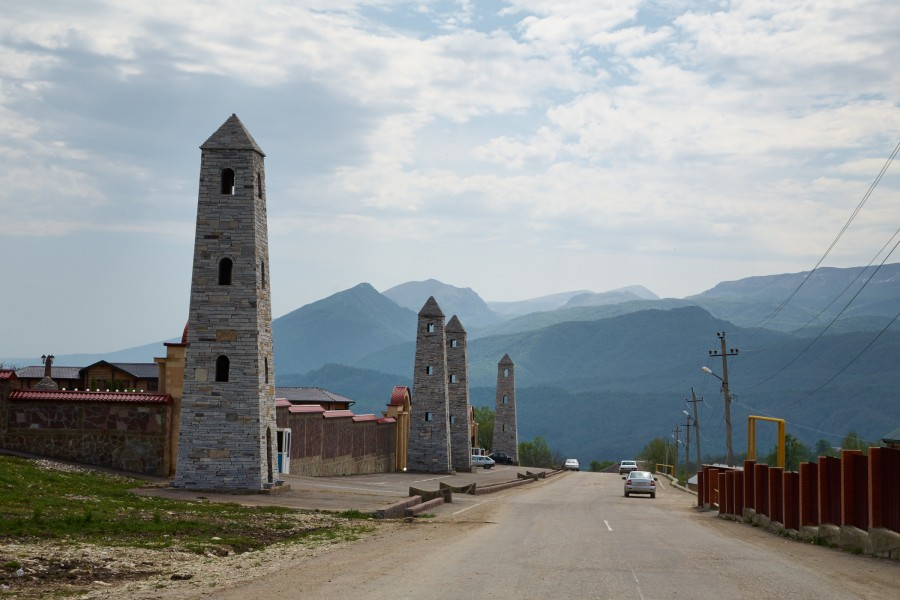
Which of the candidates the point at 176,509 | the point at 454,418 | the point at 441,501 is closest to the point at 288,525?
the point at 176,509

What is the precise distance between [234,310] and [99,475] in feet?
20.0

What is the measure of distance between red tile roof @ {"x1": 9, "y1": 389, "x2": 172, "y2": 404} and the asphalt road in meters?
9.89

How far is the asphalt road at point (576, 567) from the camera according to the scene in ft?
44.1

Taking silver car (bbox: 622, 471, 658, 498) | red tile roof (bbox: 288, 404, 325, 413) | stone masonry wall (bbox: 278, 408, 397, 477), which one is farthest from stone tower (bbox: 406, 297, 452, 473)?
red tile roof (bbox: 288, 404, 325, 413)

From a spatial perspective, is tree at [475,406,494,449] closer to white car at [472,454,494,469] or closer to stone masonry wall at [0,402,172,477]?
white car at [472,454,494,469]

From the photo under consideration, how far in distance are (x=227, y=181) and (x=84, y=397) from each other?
800 centimetres

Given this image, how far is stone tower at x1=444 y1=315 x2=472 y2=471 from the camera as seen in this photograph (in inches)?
2613

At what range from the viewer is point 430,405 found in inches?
2365

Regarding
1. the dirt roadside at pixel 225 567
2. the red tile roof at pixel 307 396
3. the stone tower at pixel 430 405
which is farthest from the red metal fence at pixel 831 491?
the red tile roof at pixel 307 396

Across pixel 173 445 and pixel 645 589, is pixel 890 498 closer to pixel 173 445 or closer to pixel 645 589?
pixel 645 589

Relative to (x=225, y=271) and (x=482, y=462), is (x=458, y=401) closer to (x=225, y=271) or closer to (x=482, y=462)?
(x=482, y=462)

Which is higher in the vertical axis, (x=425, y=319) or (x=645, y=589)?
(x=425, y=319)

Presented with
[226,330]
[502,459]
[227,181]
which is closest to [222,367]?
[226,330]

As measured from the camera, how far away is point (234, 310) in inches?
1158
